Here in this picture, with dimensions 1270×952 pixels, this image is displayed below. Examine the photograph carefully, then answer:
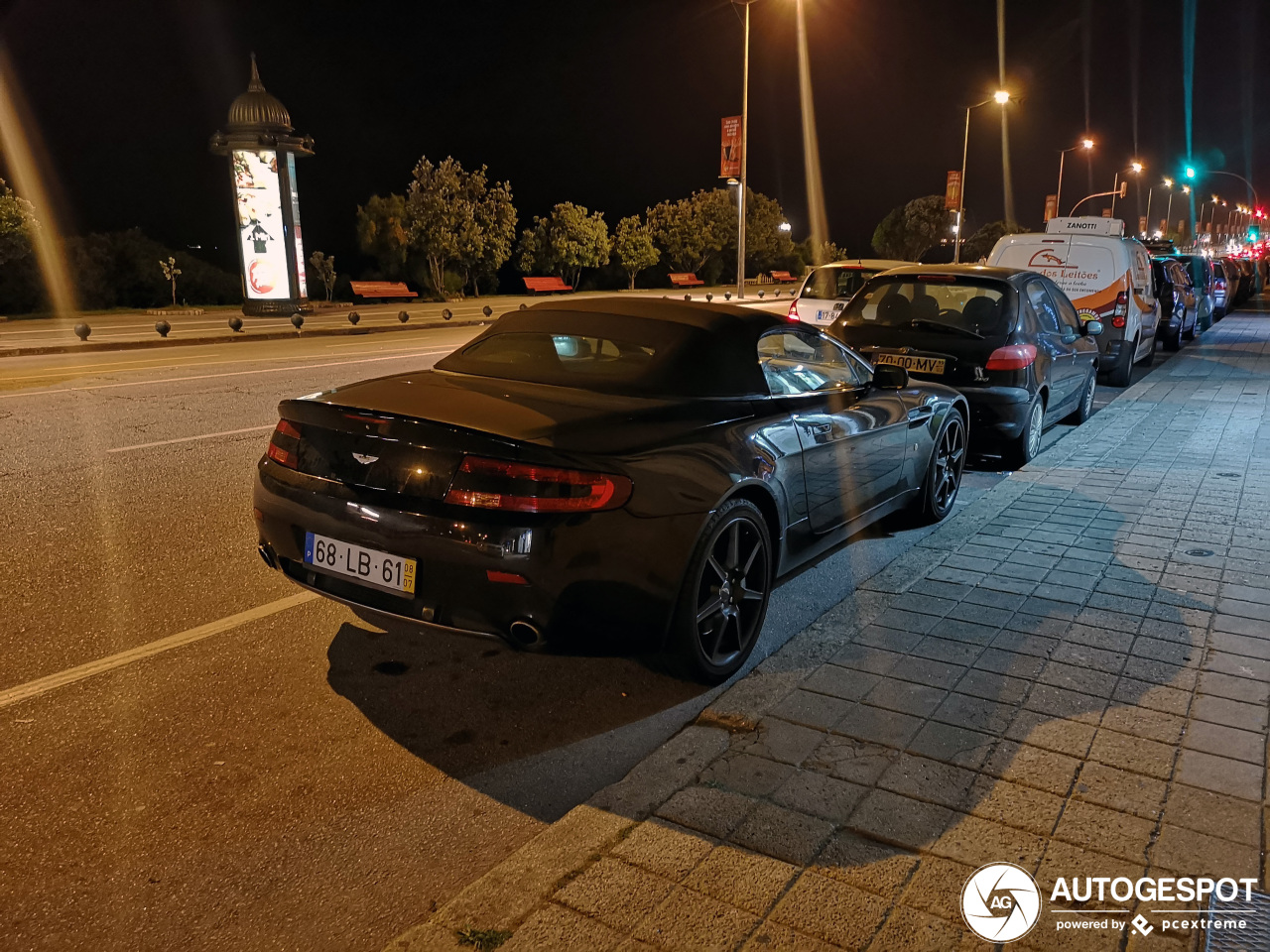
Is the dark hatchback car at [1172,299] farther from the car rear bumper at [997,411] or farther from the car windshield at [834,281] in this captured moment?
the car rear bumper at [997,411]

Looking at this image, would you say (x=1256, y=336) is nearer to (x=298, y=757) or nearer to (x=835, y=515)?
(x=835, y=515)

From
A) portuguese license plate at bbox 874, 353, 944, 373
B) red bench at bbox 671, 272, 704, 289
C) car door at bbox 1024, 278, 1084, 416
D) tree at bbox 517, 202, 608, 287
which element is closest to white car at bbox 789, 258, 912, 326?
car door at bbox 1024, 278, 1084, 416

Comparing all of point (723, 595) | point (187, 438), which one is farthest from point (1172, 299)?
point (723, 595)

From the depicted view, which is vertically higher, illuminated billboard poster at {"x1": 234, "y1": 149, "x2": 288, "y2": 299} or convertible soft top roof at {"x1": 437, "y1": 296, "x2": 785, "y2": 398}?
illuminated billboard poster at {"x1": 234, "y1": 149, "x2": 288, "y2": 299}

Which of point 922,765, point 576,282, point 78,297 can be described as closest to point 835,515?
point 922,765

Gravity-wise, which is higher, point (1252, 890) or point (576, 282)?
point (576, 282)

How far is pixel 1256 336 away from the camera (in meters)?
22.2

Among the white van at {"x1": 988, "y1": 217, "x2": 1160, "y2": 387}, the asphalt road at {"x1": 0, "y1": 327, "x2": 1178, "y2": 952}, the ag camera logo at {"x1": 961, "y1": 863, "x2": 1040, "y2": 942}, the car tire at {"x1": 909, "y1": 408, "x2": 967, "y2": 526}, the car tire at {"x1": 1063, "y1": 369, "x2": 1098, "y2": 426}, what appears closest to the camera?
the ag camera logo at {"x1": 961, "y1": 863, "x2": 1040, "y2": 942}

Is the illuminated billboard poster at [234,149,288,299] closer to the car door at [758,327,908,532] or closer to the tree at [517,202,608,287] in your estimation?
the tree at [517,202,608,287]

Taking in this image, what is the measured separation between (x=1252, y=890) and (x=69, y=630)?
467cm

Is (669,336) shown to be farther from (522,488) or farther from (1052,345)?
(1052,345)

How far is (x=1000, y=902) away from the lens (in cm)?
268

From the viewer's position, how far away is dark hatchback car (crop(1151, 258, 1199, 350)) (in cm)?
1923

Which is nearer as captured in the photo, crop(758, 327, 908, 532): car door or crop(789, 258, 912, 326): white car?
crop(758, 327, 908, 532): car door
